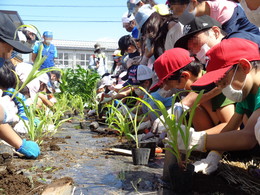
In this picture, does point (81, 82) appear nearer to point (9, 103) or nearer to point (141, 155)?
point (141, 155)

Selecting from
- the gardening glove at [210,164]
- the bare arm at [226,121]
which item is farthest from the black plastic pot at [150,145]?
the gardening glove at [210,164]

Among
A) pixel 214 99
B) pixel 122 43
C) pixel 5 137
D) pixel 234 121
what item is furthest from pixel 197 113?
pixel 122 43

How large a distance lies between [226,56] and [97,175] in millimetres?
997

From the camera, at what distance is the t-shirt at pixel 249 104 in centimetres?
179

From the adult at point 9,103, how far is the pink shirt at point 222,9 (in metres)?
1.63

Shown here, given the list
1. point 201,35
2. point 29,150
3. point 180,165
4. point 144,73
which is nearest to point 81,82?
point 144,73

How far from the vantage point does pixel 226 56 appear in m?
1.72

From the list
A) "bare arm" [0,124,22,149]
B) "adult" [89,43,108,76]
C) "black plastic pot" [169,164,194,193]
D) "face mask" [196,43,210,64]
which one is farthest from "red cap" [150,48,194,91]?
"adult" [89,43,108,76]

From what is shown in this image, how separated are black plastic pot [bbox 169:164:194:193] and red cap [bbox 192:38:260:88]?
43 cm

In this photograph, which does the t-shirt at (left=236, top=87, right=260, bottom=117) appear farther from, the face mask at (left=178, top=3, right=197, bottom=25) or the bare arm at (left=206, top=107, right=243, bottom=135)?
the face mask at (left=178, top=3, right=197, bottom=25)

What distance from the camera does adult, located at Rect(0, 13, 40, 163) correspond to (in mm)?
1783

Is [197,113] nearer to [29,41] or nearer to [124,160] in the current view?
[124,160]

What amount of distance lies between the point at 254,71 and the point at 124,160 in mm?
1141

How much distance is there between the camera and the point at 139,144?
8.04ft
